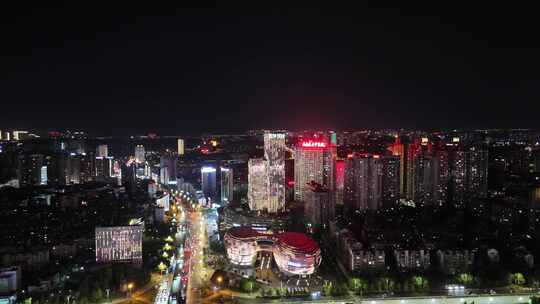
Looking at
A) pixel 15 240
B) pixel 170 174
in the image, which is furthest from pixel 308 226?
pixel 170 174

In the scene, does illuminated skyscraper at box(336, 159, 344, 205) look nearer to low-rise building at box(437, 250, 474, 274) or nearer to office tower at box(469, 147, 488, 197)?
office tower at box(469, 147, 488, 197)

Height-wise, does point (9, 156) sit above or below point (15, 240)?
above

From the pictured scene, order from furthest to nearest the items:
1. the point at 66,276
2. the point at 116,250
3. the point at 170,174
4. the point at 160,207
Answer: the point at 170,174 → the point at 160,207 → the point at 116,250 → the point at 66,276

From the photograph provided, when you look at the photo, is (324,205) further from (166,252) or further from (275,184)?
(166,252)

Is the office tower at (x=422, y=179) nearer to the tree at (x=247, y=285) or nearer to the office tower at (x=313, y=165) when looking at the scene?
the office tower at (x=313, y=165)

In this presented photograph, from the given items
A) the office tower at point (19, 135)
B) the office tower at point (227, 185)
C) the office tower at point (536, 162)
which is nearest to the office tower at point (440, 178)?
the office tower at point (536, 162)

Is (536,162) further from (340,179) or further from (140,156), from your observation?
(140,156)
